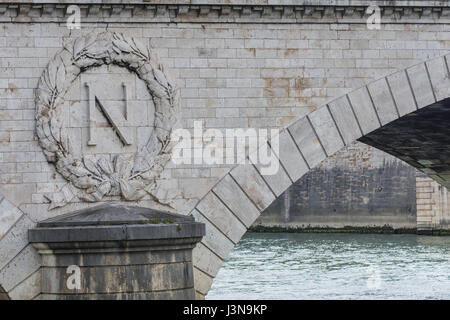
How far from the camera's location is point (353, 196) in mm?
31016

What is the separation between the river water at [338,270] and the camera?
15820 mm

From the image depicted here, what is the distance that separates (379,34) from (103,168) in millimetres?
2895

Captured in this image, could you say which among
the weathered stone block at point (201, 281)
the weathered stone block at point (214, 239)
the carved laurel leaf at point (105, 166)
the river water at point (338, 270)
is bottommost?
the river water at point (338, 270)

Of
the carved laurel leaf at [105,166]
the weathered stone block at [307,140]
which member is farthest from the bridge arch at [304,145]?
the carved laurel leaf at [105,166]

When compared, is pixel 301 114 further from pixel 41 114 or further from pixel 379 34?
pixel 41 114

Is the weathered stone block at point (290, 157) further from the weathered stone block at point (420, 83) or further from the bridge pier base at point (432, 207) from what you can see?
the bridge pier base at point (432, 207)

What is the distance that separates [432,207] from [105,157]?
2101 centimetres

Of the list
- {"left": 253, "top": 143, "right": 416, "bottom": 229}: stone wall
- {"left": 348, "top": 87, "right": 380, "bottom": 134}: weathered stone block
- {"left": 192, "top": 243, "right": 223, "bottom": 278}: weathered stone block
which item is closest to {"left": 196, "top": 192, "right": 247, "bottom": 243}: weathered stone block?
{"left": 192, "top": 243, "right": 223, "bottom": 278}: weathered stone block

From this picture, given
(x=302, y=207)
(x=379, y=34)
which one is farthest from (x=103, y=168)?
(x=302, y=207)

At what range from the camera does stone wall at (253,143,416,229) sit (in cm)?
2991

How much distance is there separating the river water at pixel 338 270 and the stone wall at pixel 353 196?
2814 millimetres

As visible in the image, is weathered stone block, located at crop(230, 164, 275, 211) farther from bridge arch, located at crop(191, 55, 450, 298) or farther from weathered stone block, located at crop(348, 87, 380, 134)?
weathered stone block, located at crop(348, 87, 380, 134)

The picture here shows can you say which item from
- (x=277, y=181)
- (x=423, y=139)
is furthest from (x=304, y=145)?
(x=423, y=139)

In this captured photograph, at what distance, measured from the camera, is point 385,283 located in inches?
667
